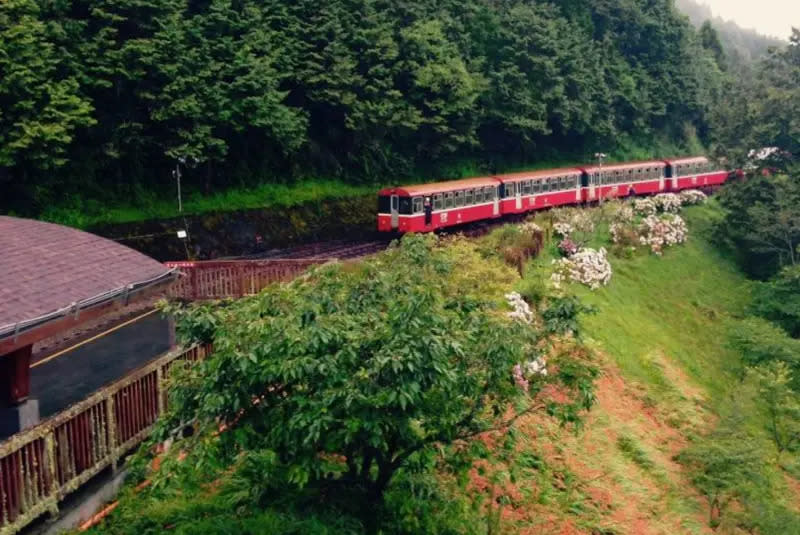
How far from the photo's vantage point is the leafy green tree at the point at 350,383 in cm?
753

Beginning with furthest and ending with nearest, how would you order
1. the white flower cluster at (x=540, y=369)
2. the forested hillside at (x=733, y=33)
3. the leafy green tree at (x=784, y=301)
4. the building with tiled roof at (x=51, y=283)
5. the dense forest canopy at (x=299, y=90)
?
the forested hillside at (x=733, y=33) < the leafy green tree at (x=784, y=301) < the dense forest canopy at (x=299, y=90) < the white flower cluster at (x=540, y=369) < the building with tiled roof at (x=51, y=283)

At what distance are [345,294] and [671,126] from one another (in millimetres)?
54795

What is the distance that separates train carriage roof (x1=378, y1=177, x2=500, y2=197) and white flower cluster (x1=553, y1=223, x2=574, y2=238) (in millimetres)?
3867

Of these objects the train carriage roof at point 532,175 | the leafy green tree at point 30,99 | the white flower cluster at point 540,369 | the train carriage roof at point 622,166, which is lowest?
the white flower cluster at point 540,369

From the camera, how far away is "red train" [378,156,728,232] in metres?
28.6

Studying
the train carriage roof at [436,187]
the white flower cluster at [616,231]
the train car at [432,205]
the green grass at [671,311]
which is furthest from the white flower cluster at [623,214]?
the train car at [432,205]

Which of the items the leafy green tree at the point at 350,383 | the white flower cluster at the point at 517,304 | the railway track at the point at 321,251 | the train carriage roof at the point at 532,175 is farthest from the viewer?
the train carriage roof at the point at 532,175

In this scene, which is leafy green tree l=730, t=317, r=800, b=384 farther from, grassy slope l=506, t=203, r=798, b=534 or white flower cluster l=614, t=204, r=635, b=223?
white flower cluster l=614, t=204, r=635, b=223

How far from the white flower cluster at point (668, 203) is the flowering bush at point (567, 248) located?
12112 mm

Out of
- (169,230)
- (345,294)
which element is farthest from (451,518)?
(169,230)

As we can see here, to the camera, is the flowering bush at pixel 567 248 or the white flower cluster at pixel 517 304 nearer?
the white flower cluster at pixel 517 304

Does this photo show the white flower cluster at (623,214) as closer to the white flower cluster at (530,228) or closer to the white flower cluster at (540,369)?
the white flower cluster at (530,228)

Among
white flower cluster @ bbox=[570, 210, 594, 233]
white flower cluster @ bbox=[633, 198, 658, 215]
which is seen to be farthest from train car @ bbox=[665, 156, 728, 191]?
white flower cluster @ bbox=[570, 210, 594, 233]

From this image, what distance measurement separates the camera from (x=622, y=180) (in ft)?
134
